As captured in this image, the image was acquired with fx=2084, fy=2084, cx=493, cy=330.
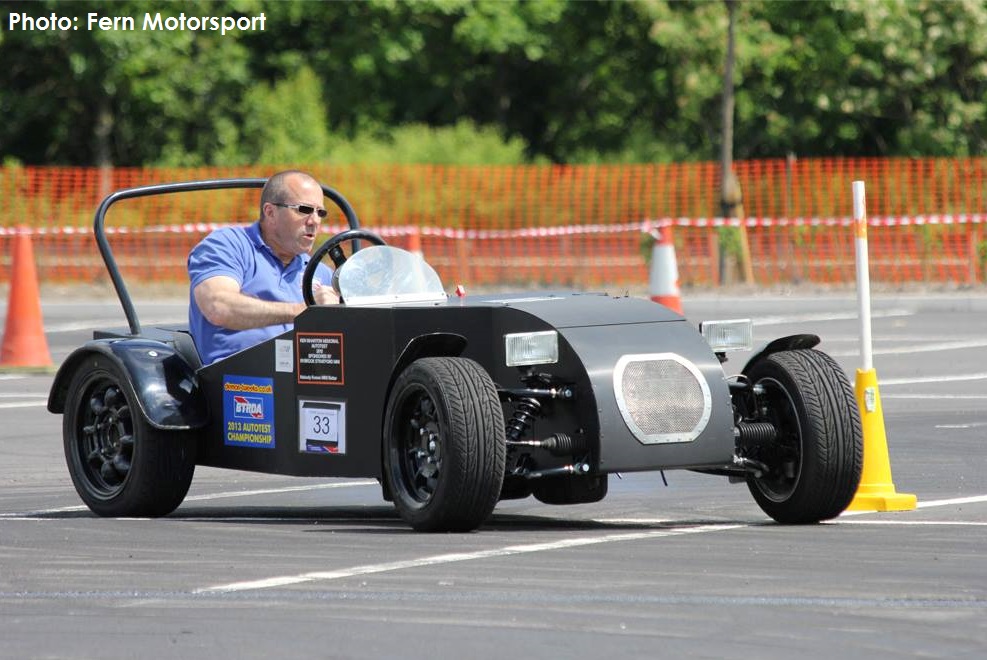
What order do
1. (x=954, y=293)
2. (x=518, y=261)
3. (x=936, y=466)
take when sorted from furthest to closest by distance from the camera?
(x=518, y=261) < (x=954, y=293) < (x=936, y=466)

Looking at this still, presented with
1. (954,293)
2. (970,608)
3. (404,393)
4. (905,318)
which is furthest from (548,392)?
(954,293)

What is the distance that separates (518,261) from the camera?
2928 centimetres

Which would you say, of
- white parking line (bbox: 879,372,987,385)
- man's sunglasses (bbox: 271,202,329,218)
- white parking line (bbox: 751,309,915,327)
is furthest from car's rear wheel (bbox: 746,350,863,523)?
white parking line (bbox: 751,309,915,327)

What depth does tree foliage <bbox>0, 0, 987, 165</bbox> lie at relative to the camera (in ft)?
123

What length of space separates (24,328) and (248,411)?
8239mm

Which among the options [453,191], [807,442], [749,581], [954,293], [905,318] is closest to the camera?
[749,581]

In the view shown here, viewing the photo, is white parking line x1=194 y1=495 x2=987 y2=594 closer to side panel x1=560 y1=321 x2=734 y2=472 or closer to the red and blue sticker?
side panel x1=560 y1=321 x2=734 y2=472

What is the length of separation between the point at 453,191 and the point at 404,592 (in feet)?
85.7

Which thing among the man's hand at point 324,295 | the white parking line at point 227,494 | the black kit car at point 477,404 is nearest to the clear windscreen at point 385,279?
the black kit car at point 477,404

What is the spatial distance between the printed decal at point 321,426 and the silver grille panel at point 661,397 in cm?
120

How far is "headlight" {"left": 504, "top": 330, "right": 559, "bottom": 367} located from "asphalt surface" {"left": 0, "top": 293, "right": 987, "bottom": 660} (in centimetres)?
65

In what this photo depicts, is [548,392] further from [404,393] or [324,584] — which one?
[324,584]

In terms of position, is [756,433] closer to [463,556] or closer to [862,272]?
[862,272]

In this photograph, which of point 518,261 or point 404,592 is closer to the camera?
point 404,592
